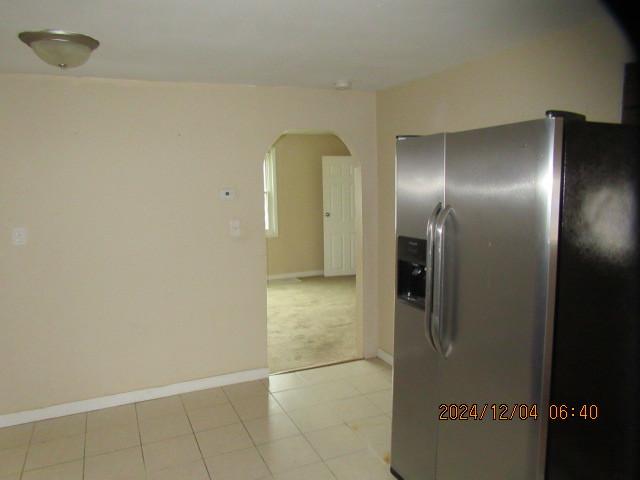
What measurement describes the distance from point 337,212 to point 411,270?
17.0 ft

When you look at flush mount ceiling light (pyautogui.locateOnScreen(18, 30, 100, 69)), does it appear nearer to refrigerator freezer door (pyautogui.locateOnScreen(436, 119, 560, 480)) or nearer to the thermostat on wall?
the thermostat on wall

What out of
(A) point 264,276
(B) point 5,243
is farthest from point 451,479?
(B) point 5,243

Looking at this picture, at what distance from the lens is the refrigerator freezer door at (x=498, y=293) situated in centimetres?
163

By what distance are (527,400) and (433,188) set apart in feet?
3.02

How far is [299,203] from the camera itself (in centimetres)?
742

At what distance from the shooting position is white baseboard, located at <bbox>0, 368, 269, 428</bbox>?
315 centimetres

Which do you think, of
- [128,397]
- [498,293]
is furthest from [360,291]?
[498,293]

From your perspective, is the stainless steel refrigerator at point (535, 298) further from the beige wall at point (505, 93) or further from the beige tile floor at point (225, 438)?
the beige tile floor at point (225, 438)

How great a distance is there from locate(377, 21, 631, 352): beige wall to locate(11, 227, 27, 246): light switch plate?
→ 8.52 feet

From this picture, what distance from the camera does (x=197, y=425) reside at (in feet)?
10.1

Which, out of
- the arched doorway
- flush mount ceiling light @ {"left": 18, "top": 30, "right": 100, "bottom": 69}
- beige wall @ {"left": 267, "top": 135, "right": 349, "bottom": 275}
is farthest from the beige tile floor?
beige wall @ {"left": 267, "top": 135, "right": 349, "bottom": 275}

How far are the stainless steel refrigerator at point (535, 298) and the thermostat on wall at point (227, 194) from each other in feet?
5.99

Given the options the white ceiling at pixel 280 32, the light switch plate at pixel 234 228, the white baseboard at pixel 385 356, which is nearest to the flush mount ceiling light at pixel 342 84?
the white ceiling at pixel 280 32

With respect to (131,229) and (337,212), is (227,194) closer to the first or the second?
(131,229)
